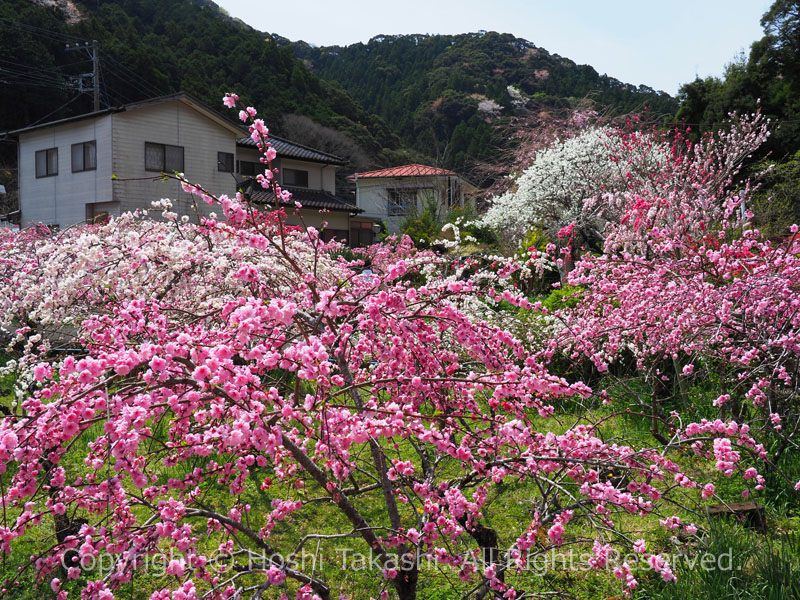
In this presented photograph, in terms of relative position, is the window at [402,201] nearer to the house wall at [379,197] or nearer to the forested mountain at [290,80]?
the house wall at [379,197]

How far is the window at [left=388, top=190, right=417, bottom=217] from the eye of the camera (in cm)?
2641

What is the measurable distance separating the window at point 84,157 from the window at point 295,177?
864 cm

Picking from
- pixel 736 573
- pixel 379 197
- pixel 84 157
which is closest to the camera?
pixel 736 573

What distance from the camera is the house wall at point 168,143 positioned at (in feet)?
64.3

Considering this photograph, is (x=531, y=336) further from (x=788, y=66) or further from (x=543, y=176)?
(x=788, y=66)

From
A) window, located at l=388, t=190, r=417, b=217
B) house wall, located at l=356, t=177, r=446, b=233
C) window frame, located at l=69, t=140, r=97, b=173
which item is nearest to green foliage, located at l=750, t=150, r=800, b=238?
window, located at l=388, t=190, r=417, b=217

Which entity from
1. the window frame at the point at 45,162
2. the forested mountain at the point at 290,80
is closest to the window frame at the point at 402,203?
the forested mountain at the point at 290,80

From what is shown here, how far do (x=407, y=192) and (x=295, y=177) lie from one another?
5.82 meters

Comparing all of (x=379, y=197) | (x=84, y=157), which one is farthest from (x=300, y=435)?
(x=379, y=197)

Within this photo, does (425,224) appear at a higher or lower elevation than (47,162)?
lower

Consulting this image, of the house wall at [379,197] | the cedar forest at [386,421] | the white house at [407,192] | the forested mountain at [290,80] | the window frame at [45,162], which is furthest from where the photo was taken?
the house wall at [379,197]

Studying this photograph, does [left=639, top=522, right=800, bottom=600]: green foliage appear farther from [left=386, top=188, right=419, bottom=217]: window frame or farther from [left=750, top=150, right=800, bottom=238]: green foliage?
[left=386, top=188, right=419, bottom=217]: window frame

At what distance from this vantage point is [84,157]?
2048cm

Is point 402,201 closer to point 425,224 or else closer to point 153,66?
point 425,224
